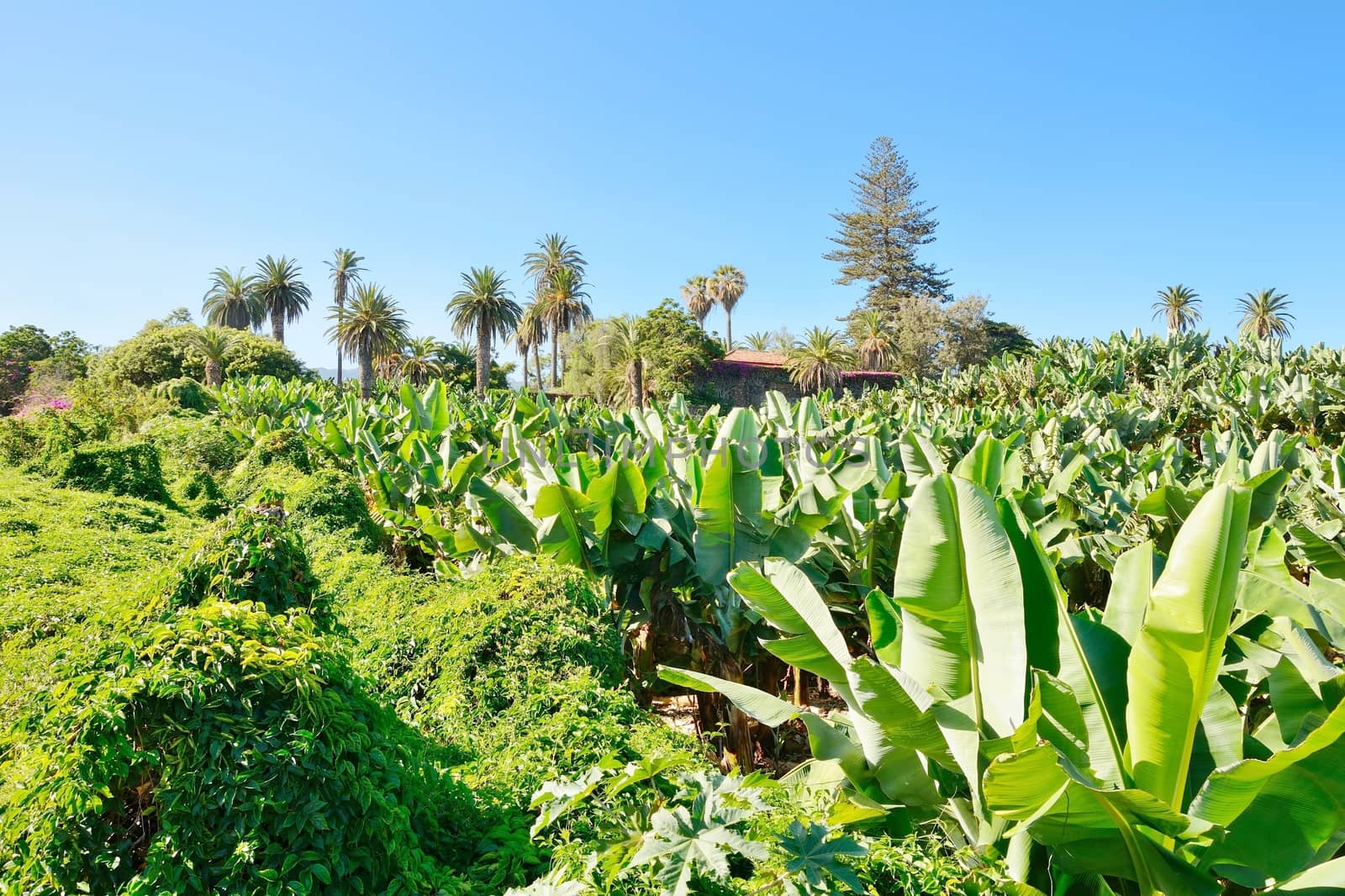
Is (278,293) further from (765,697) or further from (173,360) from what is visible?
(765,697)

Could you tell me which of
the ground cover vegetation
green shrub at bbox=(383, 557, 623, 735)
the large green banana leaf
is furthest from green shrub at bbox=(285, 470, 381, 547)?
the large green banana leaf

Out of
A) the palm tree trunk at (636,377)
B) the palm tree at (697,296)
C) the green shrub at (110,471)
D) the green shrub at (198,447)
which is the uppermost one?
the palm tree at (697,296)

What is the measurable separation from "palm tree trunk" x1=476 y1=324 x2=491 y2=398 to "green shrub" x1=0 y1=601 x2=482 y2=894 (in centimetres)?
4267

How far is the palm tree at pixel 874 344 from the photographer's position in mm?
51281

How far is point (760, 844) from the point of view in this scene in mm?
1968

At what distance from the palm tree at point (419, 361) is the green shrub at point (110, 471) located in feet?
116

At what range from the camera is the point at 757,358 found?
5319cm

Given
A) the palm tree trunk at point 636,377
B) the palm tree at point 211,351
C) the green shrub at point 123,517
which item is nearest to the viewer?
the green shrub at point 123,517

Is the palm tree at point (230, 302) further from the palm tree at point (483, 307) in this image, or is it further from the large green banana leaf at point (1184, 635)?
the large green banana leaf at point (1184, 635)

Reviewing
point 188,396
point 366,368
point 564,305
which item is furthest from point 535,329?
point 188,396

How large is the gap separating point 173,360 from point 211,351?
2190 mm

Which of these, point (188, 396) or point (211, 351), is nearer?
point (188, 396)

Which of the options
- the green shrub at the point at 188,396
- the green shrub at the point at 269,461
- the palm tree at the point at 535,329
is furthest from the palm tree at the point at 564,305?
the green shrub at the point at 269,461

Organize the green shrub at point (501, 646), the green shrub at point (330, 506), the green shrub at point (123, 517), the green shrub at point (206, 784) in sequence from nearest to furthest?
the green shrub at point (206, 784) → the green shrub at point (501, 646) → the green shrub at point (123, 517) → the green shrub at point (330, 506)
